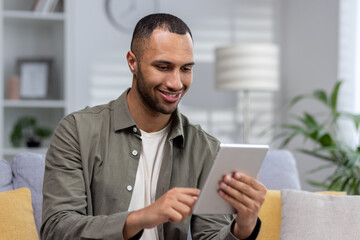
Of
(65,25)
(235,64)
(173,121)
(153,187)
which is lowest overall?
(153,187)

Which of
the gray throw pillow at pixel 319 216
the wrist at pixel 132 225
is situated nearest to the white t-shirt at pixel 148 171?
the wrist at pixel 132 225

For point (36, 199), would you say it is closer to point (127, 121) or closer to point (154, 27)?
point (127, 121)

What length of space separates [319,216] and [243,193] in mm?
740

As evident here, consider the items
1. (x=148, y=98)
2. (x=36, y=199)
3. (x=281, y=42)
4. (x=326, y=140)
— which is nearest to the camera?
(x=148, y=98)

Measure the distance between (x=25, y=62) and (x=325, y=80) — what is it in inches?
75.5

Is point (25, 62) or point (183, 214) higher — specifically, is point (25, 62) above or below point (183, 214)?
above

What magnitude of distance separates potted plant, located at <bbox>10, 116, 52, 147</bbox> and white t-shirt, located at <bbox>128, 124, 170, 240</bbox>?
77.0 inches

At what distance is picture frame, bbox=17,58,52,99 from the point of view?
136 inches

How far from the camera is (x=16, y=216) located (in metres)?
1.81

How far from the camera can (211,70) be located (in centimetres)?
391

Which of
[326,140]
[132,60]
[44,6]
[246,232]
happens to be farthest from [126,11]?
[246,232]

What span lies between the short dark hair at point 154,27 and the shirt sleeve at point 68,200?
11.0 inches

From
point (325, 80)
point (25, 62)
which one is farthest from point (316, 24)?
point (25, 62)

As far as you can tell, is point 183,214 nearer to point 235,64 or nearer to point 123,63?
point 235,64
